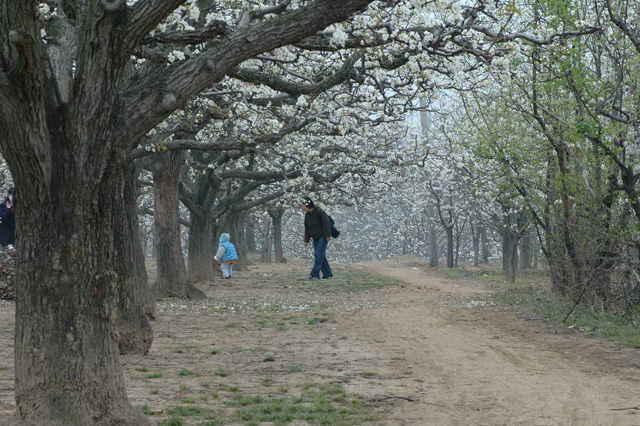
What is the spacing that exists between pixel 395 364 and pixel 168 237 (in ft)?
28.4

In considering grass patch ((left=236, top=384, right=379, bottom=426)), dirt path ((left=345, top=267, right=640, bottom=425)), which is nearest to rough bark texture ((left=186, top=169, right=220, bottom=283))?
dirt path ((left=345, top=267, right=640, bottom=425))

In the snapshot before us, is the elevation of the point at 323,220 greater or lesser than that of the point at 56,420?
greater

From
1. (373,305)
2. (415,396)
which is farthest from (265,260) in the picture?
(415,396)

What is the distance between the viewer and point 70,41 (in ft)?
17.6

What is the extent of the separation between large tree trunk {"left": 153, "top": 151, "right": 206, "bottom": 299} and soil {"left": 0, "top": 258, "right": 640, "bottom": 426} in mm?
1652

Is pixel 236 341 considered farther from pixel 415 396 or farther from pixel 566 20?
pixel 566 20

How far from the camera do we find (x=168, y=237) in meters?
15.2

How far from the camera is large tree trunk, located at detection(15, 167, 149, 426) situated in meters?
4.45

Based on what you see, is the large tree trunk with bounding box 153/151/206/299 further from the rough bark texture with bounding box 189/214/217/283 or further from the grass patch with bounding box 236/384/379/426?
the grass patch with bounding box 236/384/379/426

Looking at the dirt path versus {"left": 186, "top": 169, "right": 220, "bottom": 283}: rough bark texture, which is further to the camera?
{"left": 186, "top": 169, "right": 220, "bottom": 283}: rough bark texture

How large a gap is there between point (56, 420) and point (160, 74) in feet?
8.40

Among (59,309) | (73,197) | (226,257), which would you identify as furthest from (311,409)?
(226,257)

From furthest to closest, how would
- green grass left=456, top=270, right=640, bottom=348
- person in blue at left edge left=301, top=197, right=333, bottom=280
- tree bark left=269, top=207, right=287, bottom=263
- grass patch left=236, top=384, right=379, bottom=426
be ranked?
tree bark left=269, top=207, right=287, bottom=263 → person in blue at left edge left=301, top=197, right=333, bottom=280 → green grass left=456, top=270, right=640, bottom=348 → grass patch left=236, top=384, right=379, bottom=426

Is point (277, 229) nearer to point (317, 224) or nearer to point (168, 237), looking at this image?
point (317, 224)
